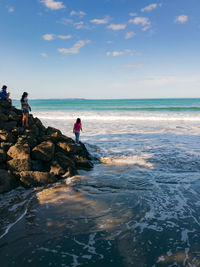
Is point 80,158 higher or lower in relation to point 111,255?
higher

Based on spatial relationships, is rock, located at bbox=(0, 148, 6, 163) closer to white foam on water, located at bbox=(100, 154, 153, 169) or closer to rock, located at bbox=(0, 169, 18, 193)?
rock, located at bbox=(0, 169, 18, 193)

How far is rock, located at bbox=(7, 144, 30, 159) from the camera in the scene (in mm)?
7091

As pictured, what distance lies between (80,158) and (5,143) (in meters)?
3.15

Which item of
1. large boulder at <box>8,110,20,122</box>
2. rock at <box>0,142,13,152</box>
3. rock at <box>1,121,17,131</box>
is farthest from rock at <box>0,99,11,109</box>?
rock at <box>0,142,13,152</box>

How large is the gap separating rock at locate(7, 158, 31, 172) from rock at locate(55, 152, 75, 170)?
128 centimetres

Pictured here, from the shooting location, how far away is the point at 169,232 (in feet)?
14.3

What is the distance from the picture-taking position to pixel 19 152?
283 inches

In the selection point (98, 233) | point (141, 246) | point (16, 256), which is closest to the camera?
point (16, 256)

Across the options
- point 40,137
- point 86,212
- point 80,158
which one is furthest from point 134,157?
point 86,212

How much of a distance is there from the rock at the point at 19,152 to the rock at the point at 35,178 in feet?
2.18

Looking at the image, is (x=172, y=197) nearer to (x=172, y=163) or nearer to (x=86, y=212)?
(x=86, y=212)

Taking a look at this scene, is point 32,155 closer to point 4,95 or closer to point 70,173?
point 70,173

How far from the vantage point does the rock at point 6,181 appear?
6.17 m

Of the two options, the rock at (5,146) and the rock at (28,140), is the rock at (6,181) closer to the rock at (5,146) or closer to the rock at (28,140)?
the rock at (5,146)
